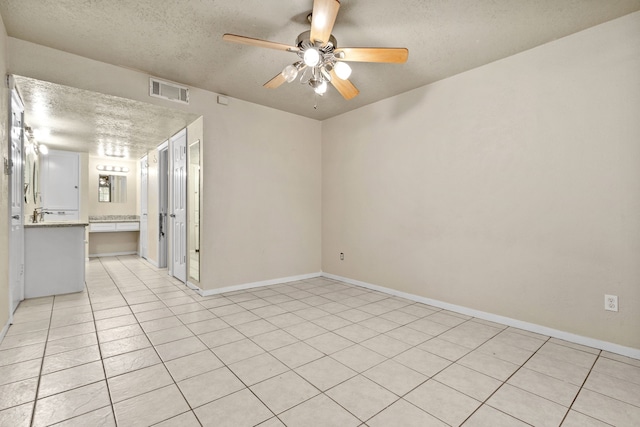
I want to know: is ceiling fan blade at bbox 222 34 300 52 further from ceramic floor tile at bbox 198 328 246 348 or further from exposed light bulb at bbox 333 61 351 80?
ceramic floor tile at bbox 198 328 246 348

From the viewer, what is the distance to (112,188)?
732 centimetres

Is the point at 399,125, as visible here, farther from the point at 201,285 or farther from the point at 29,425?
the point at 29,425

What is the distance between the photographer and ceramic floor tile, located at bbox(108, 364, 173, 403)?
183 centimetres

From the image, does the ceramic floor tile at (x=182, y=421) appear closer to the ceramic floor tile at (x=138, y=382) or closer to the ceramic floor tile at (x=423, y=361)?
the ceramic floor tile at (x=138, y=382)

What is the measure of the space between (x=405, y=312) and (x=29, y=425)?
305 centimetres

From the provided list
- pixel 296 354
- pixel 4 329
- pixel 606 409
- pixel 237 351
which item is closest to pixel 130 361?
pixel 237 351

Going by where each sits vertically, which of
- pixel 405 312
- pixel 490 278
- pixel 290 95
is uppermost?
pixel 290 95

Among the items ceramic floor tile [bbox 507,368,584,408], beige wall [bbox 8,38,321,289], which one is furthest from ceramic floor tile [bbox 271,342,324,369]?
beige wall [bbox 8,38,321,289]

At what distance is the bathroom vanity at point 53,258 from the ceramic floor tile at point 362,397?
157 inches

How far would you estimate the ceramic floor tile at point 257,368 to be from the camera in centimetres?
202

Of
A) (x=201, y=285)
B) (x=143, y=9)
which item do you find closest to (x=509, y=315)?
(x=201, y=285)

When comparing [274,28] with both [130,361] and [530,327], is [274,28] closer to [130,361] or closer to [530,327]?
[130,361]

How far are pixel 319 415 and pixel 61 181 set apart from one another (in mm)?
7553

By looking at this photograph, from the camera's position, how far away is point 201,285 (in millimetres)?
3982
